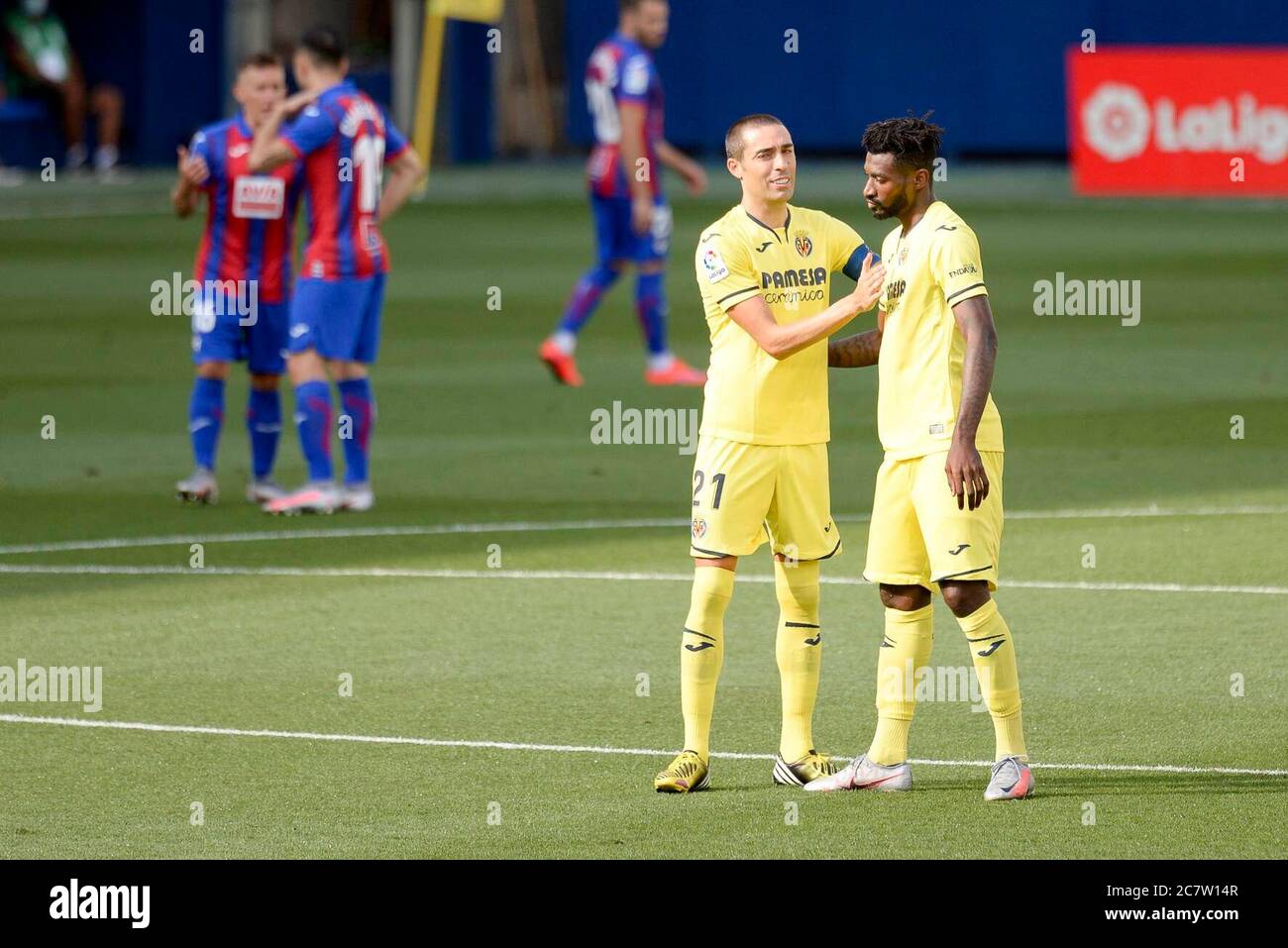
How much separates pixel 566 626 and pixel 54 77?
33.8 meters

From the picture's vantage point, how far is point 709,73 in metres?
42.0

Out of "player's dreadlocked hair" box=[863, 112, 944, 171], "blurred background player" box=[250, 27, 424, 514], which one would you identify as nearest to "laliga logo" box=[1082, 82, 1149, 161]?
"blurred background player" box=[250, 27, 424, 514]

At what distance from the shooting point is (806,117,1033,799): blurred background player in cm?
700

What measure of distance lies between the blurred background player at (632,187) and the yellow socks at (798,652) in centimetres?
974

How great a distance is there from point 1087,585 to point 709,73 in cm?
3220

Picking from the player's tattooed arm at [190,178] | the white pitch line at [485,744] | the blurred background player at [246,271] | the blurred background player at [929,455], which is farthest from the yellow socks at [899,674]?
the player's tattooed arm at [190,178]

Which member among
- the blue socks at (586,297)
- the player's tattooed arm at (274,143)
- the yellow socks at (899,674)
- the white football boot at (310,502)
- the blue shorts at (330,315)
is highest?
the player's tattooed arm at (274,143)

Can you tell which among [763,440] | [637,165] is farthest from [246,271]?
[763,440]

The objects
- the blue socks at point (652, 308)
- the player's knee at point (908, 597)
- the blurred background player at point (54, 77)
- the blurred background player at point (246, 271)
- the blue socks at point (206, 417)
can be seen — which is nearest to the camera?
the player's knee at point (908, 597)

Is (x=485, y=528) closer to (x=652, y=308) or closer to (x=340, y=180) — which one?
(x=340, y=180)

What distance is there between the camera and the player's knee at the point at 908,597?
7301 millimetres

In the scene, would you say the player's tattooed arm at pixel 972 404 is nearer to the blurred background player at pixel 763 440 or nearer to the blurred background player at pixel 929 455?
the blurred background player at pixel 929 455
